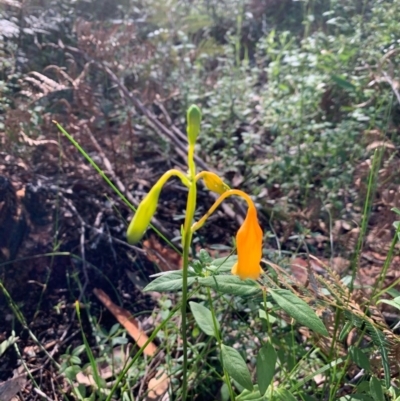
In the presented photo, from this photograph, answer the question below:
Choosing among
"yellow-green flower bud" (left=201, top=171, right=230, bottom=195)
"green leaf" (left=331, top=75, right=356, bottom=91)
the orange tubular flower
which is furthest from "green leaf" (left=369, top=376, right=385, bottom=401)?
"green leaf" (left=331, top=75, right=356, bottom=91)

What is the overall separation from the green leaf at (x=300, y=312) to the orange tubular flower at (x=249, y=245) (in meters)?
0.14

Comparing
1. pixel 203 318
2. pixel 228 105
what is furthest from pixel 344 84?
pixel 203 318

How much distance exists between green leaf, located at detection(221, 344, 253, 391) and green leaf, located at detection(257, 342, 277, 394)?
4cm

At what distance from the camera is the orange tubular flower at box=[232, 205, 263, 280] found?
862mm

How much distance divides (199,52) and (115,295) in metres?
2.19

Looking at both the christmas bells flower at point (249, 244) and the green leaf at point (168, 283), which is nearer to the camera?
the christmas bells flower at point (249, 244)

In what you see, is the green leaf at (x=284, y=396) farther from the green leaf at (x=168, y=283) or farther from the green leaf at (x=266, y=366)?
the green leaf at (x=168, y=283)

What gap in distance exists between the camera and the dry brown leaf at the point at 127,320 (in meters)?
1.77

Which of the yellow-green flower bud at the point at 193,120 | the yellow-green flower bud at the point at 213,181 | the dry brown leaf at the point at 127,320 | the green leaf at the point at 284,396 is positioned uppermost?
the yellow-green flower bud at the point at 193,120

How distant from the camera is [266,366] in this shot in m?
1.00

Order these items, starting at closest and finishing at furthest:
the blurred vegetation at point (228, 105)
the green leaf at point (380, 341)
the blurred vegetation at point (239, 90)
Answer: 1. the green leaf at point (380, 341)
2. the blurred vegetation at point (228, 105)
3. the blurred vegetation at point (239, 90)

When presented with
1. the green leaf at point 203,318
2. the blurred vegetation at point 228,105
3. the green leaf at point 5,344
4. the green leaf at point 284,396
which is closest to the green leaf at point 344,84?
the blurred vegetation at point 228,105

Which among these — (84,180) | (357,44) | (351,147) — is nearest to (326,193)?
(351,147)

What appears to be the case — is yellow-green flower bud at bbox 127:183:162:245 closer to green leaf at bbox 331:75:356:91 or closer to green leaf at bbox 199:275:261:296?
green leaf at bbox 199:275:261:296
